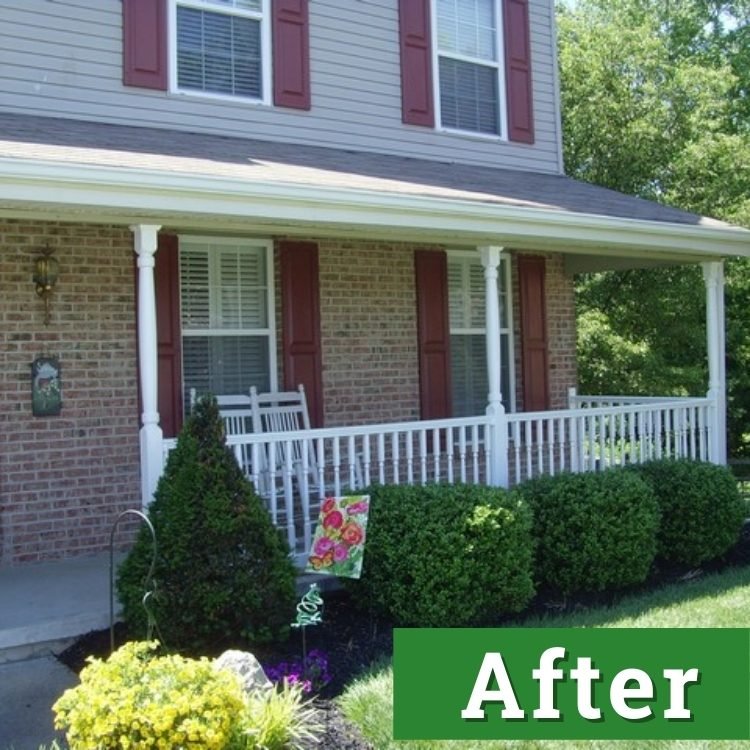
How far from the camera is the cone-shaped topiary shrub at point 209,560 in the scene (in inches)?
210

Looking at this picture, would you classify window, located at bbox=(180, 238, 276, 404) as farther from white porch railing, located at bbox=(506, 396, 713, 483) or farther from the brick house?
white porch railing, located at bbox=(506, 396, 713, 483)

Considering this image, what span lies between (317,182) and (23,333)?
94.3 inches

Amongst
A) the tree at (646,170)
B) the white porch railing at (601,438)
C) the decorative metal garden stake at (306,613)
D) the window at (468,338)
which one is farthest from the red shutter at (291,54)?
the tree at (646,170)

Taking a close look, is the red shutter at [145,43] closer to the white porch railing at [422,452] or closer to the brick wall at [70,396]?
the brick wall at [70,396]

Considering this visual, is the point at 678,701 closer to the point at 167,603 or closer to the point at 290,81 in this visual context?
the point at 167,603

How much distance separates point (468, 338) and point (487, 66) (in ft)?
9.33

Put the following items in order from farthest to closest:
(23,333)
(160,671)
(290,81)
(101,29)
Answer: (290,81)
(101,29)
(23,333)
(160,671)

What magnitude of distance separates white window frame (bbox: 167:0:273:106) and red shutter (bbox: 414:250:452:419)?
1996mm

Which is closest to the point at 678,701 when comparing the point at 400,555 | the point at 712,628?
the point at 712,628

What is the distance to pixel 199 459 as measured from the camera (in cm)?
557

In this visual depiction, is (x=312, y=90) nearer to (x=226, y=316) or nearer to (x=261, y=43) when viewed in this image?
(x=261, y=43)

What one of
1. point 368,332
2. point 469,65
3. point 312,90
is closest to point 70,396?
point 368,332

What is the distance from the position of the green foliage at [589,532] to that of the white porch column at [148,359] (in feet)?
8.35

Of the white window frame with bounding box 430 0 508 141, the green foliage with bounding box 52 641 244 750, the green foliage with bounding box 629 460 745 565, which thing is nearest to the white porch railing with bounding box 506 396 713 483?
the green foliage with bounding box 629 460 745 565
